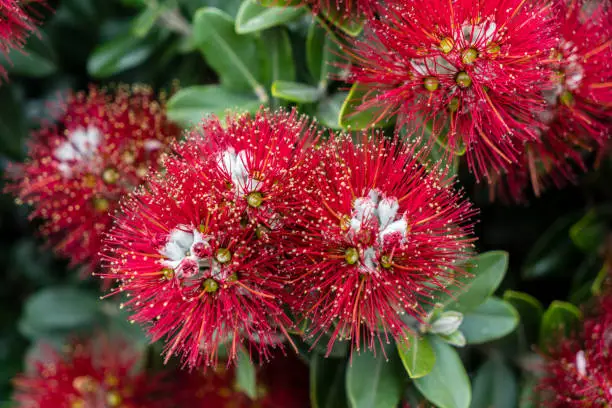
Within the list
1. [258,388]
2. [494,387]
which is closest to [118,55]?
[258,388]

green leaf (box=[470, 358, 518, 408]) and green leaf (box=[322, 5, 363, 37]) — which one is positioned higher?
green leaf (box=[322, 5, 363, 37])

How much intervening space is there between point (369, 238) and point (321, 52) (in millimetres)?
545

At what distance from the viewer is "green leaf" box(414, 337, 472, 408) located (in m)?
1.28

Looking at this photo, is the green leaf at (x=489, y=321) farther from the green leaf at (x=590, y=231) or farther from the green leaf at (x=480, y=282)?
the green leaf at (x=590, y=231)

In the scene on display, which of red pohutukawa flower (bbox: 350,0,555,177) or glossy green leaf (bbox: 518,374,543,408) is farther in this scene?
glossy green leaf (bbox: 518,374,543,408)

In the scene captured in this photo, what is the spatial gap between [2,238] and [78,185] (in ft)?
3.10

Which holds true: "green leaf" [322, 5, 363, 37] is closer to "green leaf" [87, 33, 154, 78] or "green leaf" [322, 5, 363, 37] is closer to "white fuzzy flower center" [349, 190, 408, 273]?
"white fuzzy flower center" [349, 190, 408, 273]

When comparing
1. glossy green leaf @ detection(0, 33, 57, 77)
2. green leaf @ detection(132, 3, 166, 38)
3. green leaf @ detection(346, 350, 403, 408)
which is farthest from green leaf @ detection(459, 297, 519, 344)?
glossy green leaf @ detection(0, 33, 57, 77)

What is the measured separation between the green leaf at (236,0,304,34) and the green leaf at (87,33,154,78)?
60cm

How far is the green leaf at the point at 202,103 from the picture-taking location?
151 cm

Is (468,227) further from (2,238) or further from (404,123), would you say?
(2,238)

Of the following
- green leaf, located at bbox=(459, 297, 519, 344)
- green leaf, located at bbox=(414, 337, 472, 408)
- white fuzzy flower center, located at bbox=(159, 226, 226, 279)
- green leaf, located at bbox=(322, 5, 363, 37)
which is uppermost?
green leaf, located at bbox=(322, 5, 363, 37)

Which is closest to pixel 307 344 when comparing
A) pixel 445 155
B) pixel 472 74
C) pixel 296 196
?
pixel 296 196

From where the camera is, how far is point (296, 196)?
3.67 ft
